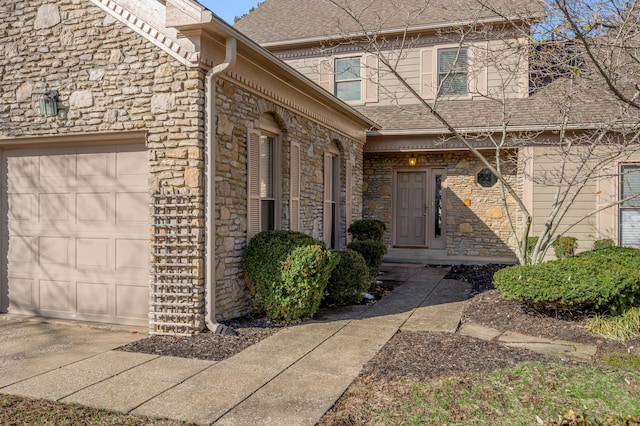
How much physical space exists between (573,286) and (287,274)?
135 inches

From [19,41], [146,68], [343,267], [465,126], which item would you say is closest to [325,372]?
[343,267]

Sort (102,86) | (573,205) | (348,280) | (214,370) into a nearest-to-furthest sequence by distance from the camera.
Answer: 1. (214,370)
2. (102,86)
3. (348,280)
4. (573,205)

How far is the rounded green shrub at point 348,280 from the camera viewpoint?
744 cm

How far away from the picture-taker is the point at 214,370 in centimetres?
461

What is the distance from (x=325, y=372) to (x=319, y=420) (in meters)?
1.03

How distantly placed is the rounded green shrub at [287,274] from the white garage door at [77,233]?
1.36m

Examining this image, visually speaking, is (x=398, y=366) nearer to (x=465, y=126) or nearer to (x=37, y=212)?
(x=37, y=212)

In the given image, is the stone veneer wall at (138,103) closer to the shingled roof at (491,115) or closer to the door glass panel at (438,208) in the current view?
the shingled roof at (491,115)

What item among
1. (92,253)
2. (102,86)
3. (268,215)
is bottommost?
(92,253)

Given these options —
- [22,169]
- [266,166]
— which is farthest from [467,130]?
[22,169]

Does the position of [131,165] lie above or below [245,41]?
below

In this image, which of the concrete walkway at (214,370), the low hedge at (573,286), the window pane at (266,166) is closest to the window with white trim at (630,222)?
the low hedge at (573,286)

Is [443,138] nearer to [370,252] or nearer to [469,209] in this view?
[469,209]

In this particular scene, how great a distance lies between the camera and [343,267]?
7.45 metres
